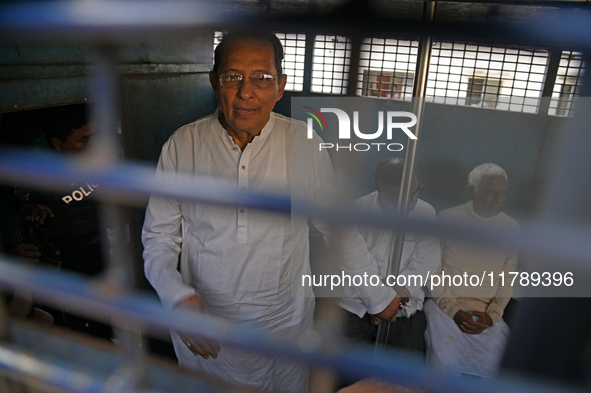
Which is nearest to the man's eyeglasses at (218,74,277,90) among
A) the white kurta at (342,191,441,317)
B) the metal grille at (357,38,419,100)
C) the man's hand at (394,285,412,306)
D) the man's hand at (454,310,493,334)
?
the white kurta at (342,191,441,317)

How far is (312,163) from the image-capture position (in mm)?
1598

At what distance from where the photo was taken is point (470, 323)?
2.30 metres

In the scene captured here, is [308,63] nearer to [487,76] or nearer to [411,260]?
[487,76]

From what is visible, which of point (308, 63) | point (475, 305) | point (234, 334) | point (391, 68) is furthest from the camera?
point (308, 63)

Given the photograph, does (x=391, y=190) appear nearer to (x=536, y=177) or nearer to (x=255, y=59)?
(x=255, y=59)

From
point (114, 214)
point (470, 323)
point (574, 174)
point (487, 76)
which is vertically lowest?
point (470, 323)

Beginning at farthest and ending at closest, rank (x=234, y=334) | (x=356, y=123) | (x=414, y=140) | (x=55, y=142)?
1. (x=356, y=123)
2. (x=55, y=142)
3. (x=414, y=140)
4. (x=234, y=334)

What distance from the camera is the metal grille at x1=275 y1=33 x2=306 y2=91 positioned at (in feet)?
Answer: 18.7

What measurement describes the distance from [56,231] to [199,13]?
2.54 m

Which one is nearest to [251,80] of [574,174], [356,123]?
[574,174]

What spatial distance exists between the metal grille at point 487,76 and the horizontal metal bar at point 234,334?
16.5 feet

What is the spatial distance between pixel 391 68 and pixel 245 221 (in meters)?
4.98

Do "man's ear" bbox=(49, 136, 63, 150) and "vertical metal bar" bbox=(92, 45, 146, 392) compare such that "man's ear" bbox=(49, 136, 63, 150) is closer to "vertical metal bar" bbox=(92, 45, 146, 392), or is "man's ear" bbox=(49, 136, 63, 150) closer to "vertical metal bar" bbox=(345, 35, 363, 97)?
"vertical metal bar" bbox=(92, 45, 146, 392)

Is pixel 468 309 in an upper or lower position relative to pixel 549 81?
lower
